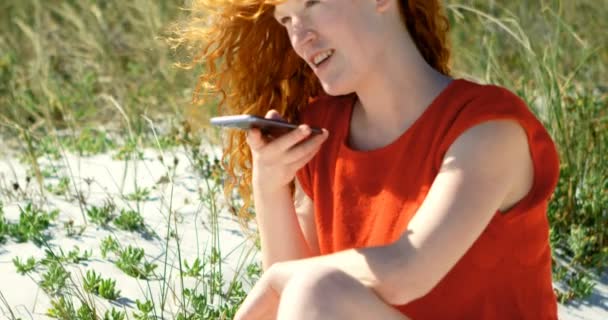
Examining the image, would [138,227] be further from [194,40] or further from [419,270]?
[419,270]

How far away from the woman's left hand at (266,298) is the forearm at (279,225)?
1.25 ft

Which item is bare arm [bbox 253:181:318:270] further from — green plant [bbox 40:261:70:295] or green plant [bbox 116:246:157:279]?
green plant [bbox 40:261:70:295]

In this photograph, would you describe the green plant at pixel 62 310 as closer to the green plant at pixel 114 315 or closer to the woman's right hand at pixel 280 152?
the green plant at pixel 114 315

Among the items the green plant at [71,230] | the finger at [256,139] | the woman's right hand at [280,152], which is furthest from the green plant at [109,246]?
the finger at [256,139]

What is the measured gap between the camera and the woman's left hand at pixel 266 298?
2.79 m

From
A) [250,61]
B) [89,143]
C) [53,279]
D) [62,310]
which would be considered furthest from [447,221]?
[89,143]

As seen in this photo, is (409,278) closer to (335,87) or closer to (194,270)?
(335,87)

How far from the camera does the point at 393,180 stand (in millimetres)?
2900

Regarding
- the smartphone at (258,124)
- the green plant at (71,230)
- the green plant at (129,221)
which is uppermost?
the smartphone at (258,124)

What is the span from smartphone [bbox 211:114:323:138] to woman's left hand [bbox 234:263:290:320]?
37 centimetres

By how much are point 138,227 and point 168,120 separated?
4.58ft

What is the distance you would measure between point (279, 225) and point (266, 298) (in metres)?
0.42

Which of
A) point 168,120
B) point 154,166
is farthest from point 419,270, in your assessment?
point 168,120

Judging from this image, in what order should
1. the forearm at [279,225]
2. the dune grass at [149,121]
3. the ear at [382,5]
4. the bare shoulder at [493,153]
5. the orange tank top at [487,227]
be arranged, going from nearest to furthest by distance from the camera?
the bare shoulder at [493,153] < the orange tank top at [487,227] < the ear at [382,5] < the forearm at [279,225] < the dune grass at [149,121]
